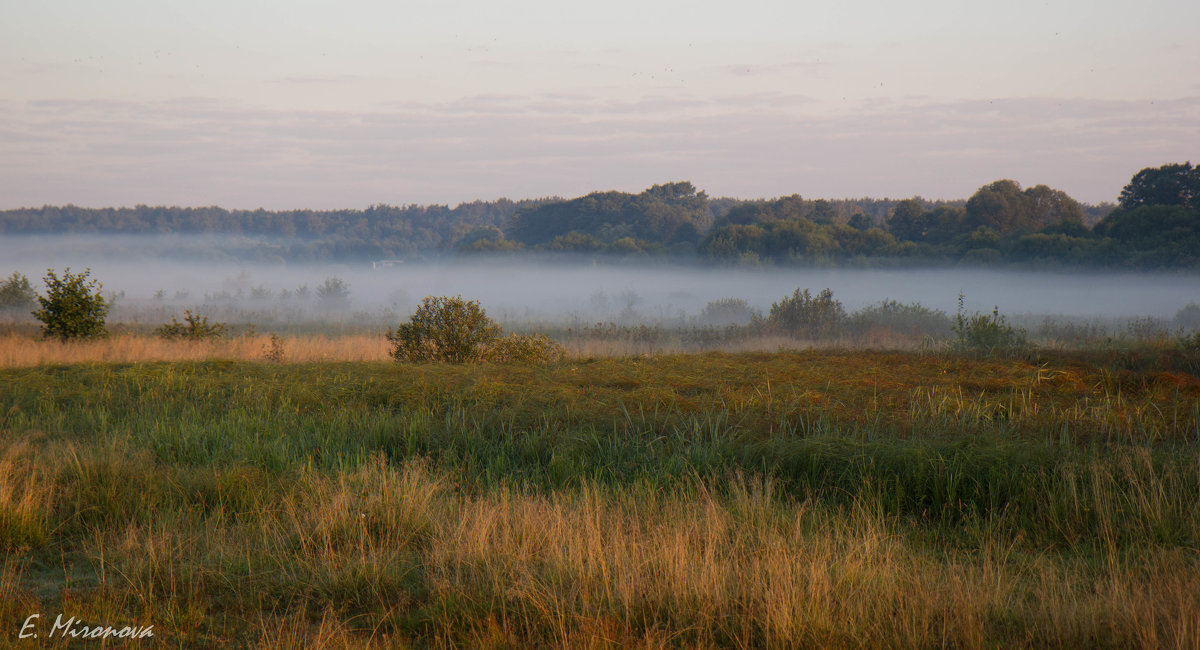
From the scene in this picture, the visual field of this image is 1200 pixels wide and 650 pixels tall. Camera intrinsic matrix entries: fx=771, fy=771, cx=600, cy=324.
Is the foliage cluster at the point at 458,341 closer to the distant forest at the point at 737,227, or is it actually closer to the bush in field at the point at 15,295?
the bush in field at the point at 15,295

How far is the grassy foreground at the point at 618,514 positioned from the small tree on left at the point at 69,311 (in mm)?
7090

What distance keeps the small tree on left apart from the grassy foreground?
7.09m

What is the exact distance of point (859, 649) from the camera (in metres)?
3.38

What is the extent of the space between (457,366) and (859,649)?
9.92 metres

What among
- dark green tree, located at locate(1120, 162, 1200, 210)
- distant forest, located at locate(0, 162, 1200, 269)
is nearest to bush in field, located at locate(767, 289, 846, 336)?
distant forest, located at locate(0, 162, 1200, 269)

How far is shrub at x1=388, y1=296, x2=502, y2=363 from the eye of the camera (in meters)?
14.4

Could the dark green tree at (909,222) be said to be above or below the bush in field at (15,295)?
above

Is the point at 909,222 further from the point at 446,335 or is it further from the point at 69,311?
the point at 69,311

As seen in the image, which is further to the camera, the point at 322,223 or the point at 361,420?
the point at 322,223

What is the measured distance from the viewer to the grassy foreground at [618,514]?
145 inches

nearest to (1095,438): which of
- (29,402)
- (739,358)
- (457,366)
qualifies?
(739,358)

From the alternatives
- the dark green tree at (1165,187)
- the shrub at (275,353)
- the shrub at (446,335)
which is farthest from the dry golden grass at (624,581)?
the dark green tree at (1165,187)

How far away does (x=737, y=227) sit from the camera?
53.5 metres

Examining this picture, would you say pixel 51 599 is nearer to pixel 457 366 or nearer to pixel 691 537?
pixel 691 537
